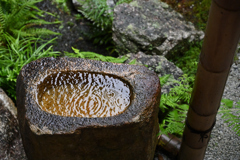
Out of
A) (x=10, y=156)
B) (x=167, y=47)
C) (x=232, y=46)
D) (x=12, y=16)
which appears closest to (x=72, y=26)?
(x=12, y=16)

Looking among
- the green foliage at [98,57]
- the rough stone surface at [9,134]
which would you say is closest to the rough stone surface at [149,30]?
→ the green foliage at [98,57]

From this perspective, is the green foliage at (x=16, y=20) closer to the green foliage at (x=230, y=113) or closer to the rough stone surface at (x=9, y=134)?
the rough stone surface at (x=9, y=134)

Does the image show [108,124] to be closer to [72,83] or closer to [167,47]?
[72,83]

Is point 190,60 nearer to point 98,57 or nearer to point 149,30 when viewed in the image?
point 149,30

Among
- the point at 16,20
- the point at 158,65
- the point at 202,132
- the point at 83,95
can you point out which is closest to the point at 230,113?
the point at 202,132

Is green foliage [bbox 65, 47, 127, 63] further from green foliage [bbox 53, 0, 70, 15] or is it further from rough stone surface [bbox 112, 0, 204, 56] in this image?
green foliage [bbox 53, 0, 70, 15]

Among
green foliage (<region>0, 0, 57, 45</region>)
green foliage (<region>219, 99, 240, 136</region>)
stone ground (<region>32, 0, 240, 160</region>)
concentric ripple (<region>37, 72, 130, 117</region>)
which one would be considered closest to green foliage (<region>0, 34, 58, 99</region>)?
green foliage (<region>0, 0, 57, 45</region>)
